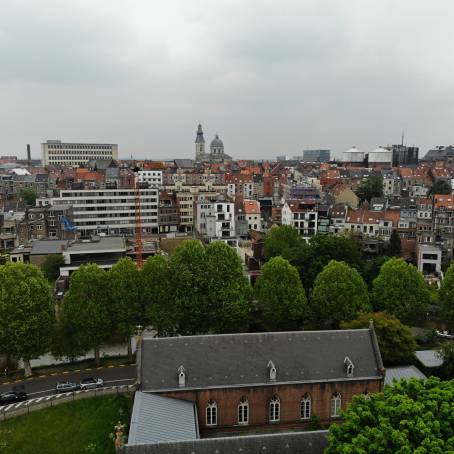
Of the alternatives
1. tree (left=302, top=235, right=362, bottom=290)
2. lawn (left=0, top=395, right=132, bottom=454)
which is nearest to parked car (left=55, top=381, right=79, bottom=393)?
lawn (left=0, top=395, right=132, bottom=454)

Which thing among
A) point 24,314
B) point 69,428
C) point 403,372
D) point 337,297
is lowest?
point 69,428

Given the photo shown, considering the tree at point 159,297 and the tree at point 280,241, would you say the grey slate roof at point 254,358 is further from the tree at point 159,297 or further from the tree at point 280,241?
the tree at point 280,241

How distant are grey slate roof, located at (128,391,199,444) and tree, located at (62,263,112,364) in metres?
16.4

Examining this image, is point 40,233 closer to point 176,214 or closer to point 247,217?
point 176,214

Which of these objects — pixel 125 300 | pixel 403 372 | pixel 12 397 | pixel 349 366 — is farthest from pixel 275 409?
pixel 12 397

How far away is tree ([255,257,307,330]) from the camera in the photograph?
55.3 m

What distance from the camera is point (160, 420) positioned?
32844 millimetres

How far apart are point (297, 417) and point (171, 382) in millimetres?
11855

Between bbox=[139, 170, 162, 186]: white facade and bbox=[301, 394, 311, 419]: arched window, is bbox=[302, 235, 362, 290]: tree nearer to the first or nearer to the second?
bbox=[301, 394, 311, 419]: arched window

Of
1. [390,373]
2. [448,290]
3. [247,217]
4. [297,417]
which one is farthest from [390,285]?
[247,217]

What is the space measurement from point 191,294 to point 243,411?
17.3 meters

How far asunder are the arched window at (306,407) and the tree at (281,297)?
17143 millimetres

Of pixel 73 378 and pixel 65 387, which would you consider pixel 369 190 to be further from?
pixel 65 387

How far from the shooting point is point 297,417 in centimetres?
3875
